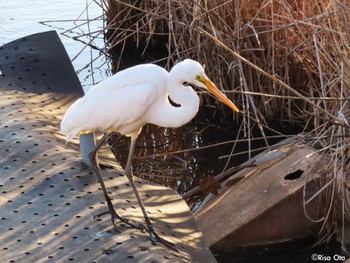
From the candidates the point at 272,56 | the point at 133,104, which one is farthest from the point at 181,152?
the point at 133,104

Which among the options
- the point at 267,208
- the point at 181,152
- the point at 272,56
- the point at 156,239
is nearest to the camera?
the point at 156,239

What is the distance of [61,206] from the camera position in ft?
8.22

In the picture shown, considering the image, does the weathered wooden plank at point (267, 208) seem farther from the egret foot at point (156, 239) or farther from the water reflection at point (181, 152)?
the egret foot at point (156, 239)

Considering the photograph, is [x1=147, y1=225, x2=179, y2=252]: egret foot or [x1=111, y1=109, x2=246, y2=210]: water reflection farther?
[x1=111, y1=109, x2=246, y2=210]: water reflection

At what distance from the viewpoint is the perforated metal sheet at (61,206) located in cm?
228

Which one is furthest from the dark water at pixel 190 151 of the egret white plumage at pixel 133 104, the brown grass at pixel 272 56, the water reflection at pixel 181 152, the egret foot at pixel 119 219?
the egret foot at pixel 119 219

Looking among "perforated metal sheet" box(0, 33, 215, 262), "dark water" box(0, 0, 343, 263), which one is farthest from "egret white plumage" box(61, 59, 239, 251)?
"dark water" box(0, 0, 343, 263)

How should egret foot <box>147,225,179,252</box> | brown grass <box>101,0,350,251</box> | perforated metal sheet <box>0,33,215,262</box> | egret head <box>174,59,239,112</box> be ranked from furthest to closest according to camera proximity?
brown grass <box>101,0,350,251</box>, egret head <box>174,59,239,112</box>, egret foot <box>147,225,179,252</box>, perforated metal sheet <box>0,33,215,262</box>

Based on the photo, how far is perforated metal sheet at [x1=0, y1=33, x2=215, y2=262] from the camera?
228 cm

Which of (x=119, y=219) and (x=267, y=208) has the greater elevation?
(x=119, y=219)

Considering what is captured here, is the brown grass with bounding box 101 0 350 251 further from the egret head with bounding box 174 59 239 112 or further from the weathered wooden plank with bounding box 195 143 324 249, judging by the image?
the egret head with bounding box 174 59 239 112

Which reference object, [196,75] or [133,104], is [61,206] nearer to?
[133,104]

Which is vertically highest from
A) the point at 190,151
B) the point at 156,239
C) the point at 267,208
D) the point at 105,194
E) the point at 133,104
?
the point at 133,104

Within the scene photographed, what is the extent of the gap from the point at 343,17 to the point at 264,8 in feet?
4.45
